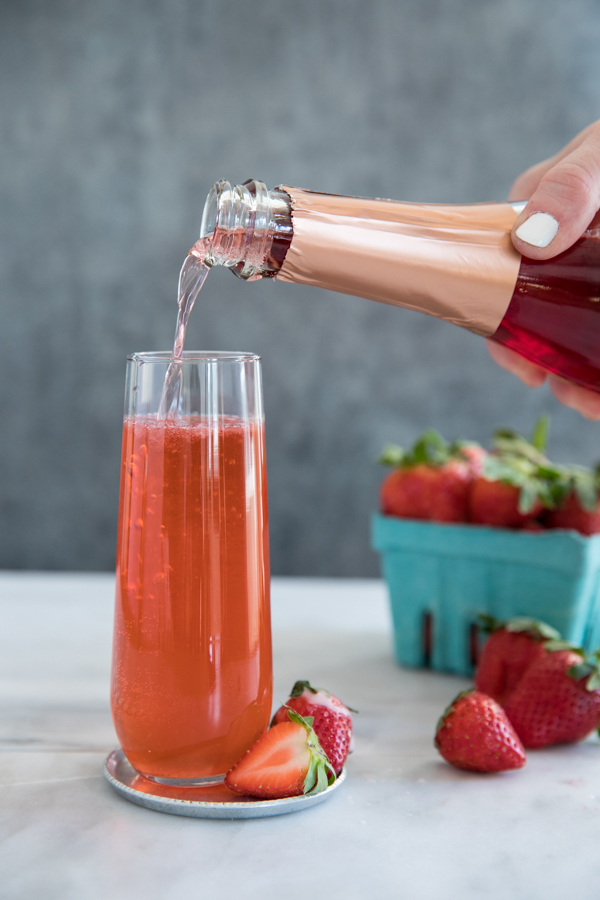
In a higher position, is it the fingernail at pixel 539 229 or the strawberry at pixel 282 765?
the fingernail at pixel 539 229

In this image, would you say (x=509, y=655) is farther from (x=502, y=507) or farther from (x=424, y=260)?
(x=424, y=260)

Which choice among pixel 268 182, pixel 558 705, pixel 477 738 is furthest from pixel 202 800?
pixel 268 182

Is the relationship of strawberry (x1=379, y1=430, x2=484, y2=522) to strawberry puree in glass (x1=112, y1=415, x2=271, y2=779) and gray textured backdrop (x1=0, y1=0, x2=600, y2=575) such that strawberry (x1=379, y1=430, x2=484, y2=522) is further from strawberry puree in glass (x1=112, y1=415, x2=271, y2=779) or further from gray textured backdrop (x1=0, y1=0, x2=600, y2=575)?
gray textured backdrop (x1=0, y1=0, x2=600, y2=575)

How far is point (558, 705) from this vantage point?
27.6 inches

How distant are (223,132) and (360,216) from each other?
1.69 m

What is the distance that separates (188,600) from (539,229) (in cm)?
38

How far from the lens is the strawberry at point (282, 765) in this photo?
55 centimetres

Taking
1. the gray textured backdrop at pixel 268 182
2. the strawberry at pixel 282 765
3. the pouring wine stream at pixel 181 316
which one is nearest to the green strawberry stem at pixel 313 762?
the strawberry at pixel 282 765

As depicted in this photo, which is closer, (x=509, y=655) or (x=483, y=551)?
(x=509, y=655)

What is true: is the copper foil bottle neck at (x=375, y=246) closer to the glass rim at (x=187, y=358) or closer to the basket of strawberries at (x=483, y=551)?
the glass rim at (x=187, y=358)

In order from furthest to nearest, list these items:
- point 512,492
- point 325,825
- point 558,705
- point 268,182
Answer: point 268,182 → point 512,492 → point 558,705 → point 325,825

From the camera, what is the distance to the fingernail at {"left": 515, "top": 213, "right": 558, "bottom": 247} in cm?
64

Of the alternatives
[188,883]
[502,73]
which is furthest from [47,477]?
[188,883]

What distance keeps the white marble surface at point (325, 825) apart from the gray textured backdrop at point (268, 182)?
1447 millimetres
